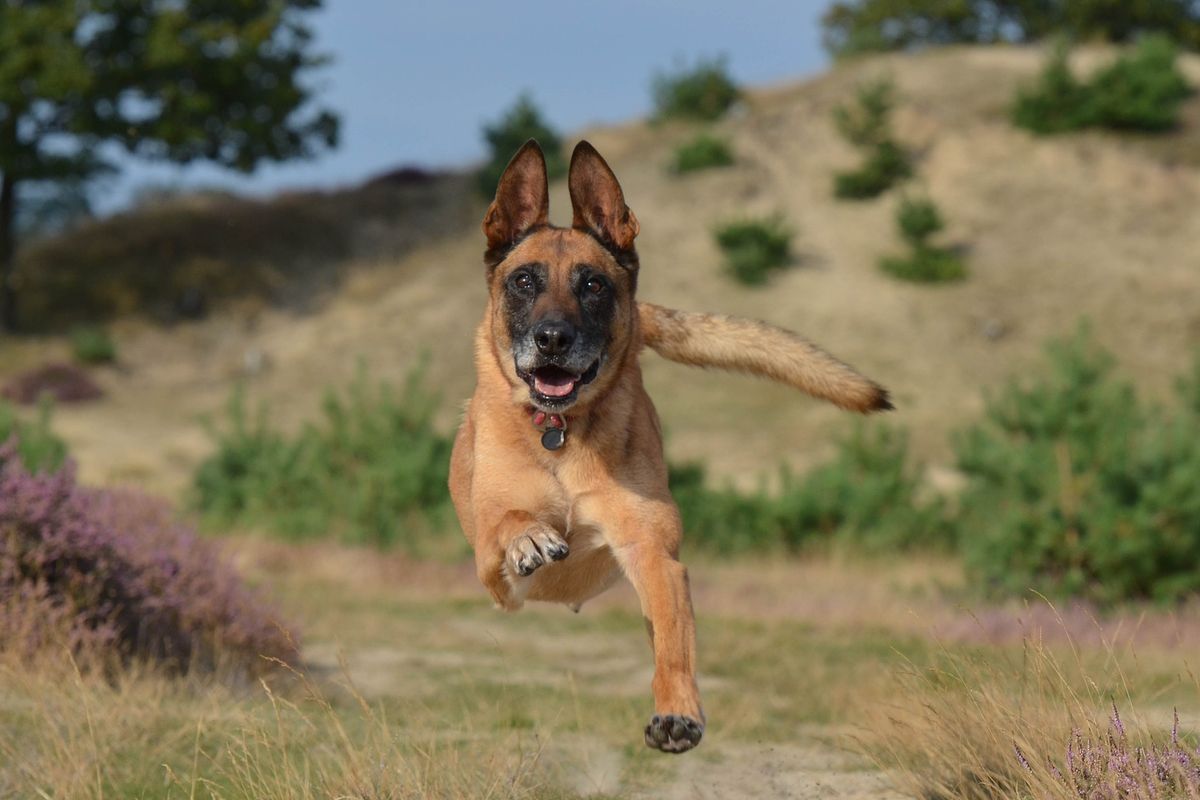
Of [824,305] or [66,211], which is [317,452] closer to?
[824,305]

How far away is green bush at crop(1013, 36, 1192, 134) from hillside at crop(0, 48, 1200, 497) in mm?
726

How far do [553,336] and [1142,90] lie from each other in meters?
42.0

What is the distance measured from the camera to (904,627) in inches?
519

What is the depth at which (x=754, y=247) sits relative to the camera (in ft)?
122

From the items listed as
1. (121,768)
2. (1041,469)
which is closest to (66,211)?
(1041,469)

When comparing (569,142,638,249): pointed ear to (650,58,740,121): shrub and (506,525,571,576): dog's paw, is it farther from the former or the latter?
(650,58,740,121): shrub

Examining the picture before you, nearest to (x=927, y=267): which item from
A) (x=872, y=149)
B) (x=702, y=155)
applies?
(x=872, y=149)

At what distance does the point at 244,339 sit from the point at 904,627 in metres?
29.4

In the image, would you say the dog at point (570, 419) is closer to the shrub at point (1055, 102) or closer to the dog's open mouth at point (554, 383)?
the dog's open mouth at point (554, 383)

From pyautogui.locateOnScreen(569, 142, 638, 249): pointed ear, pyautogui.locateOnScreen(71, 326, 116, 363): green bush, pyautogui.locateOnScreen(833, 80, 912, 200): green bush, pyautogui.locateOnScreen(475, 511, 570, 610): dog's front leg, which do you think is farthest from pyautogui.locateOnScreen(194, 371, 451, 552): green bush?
pyautogui.locateOnScreen(833, 80, 912, 200): green bush

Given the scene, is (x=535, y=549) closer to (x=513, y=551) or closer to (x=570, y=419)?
(x=513, y=551)

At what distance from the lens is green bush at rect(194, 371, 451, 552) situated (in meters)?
19.1

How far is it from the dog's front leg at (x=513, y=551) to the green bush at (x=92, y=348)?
3303 cm

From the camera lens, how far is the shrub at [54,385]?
32.4 meters
